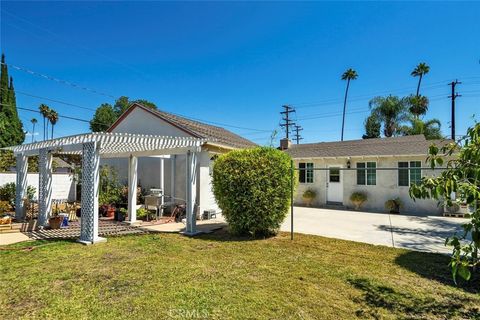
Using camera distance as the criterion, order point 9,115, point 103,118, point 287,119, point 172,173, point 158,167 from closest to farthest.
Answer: point 172,173
point 158,167
point 9,115
point 287,119
point 103,118

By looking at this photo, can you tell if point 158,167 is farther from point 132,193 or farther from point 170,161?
point 132,193

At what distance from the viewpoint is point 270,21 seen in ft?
41.5

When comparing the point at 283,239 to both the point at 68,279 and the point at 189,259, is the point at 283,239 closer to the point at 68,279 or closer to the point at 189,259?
the point at 189,259

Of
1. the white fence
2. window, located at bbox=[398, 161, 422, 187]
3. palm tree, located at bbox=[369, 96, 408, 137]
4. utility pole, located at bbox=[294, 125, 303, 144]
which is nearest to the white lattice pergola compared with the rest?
the white fence

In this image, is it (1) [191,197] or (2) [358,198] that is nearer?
(1) [191,197]

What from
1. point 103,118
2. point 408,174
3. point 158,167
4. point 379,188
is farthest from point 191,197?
point 103,118

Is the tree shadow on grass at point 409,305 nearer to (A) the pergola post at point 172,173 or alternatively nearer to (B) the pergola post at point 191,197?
(B) the pergola post at point 191,197

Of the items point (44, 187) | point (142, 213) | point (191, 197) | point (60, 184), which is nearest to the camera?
point (191, 197)

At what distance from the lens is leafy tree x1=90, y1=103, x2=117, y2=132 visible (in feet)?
143

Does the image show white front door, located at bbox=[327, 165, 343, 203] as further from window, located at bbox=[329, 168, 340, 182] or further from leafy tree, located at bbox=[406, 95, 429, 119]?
leafy tree, located at bbox=[406, 95, 429, 119]

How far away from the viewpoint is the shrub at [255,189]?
29.7ft

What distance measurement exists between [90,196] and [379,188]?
15.1 metres

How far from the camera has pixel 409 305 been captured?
4.55 meters

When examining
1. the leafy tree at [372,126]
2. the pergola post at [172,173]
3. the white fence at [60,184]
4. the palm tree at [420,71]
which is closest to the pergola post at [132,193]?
the pergola post at [172,173]
